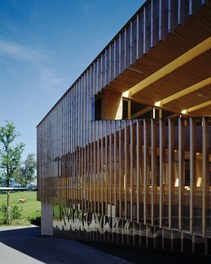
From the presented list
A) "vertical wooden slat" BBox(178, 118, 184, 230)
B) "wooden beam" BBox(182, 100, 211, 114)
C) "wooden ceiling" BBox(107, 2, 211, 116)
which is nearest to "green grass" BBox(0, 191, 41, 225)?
"wooden beam" BBox(182, 100, 211, 114)

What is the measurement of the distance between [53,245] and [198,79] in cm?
1341

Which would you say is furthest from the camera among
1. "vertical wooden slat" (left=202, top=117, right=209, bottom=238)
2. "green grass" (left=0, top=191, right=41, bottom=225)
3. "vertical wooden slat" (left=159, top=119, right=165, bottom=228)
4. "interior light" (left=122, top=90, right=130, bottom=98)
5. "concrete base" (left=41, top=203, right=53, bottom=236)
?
"green grass" (left=0, top=191, right=41, bottom=225)

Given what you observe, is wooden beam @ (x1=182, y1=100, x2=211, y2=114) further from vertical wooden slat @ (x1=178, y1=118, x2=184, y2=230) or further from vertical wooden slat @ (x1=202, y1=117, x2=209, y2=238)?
vertical wooden slat @ (x1=202, y1=117, x2=209, y2=238)

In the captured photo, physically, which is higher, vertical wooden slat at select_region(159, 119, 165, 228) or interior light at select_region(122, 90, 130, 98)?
interior light at select_region(122, 90, 130, 98)

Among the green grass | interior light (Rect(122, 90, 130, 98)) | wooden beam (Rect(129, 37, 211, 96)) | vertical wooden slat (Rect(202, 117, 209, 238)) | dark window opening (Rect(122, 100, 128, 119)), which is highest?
wooden beam (Rect(129, 37, 211, 96))

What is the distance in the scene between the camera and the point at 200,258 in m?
11.8

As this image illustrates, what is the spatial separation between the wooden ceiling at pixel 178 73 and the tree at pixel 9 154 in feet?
88.6

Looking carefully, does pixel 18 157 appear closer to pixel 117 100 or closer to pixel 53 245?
pixel 53 245

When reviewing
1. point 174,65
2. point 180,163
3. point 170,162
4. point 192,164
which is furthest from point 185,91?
point 192,164

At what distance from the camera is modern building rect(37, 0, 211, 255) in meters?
8.95

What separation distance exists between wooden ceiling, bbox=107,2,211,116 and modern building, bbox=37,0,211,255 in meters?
0.04

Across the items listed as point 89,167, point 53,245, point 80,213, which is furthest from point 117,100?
point 53,245

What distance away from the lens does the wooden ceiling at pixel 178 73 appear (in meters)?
8.99

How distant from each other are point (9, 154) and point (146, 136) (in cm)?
3081
